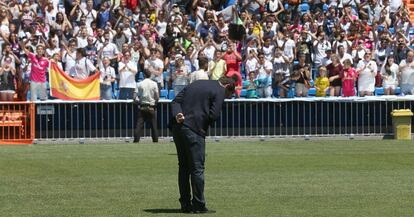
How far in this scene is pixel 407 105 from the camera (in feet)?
105

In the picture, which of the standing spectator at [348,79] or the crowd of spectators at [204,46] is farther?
the standing spectator at [348,79]

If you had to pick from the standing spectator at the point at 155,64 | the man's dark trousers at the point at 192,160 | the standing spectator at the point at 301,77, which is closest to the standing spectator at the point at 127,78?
the standing spectator at the point at 155,64

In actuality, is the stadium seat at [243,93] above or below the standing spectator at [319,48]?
below

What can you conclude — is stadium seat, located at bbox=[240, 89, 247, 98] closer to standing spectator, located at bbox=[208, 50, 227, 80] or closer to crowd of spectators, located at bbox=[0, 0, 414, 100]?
crowd of spectators, located at bbox=[0, 0, 414, 100]

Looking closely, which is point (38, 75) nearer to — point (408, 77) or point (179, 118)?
point (408, 77)

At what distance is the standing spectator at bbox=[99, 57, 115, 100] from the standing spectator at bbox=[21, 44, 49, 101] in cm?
163

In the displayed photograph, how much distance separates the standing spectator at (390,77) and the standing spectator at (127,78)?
7.16 m

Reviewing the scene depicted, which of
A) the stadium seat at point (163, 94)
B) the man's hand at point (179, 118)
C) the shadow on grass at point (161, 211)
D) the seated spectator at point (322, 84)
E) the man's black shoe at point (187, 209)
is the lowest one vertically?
the shadow on grass at point (161, 211)

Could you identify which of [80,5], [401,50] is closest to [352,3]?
[401,50]

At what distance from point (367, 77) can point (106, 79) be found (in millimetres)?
7195

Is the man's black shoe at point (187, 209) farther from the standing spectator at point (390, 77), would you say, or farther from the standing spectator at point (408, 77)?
the standing spectator at point (390, 77)

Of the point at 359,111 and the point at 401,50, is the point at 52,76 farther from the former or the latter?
the point at 401,50

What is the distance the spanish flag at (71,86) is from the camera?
101 ft

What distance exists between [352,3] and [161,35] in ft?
22.6
